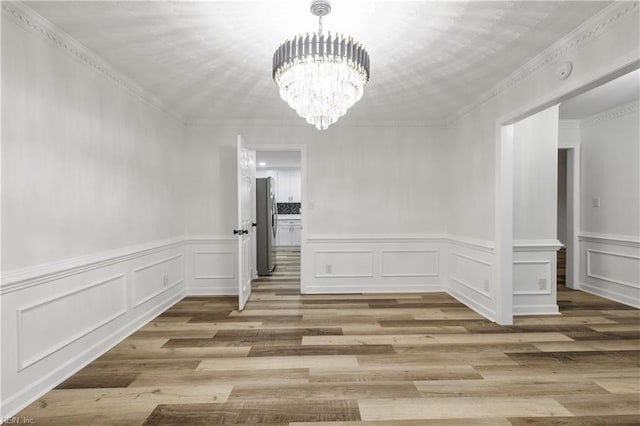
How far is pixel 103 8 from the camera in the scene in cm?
200

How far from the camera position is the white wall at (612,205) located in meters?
4.02

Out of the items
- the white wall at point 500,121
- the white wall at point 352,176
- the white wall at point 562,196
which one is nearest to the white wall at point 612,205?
the white wall at point 500,121

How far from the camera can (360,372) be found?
2395mm

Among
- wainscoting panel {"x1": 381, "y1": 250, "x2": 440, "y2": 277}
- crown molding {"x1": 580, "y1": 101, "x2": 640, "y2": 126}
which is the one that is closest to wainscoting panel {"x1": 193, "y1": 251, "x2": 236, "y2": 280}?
wainscoting panel {"x1": 381, "y1": 250, "x2": 440, "y2": 277}

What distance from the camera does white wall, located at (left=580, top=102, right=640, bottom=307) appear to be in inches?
158

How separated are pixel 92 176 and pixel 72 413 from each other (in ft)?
5.62

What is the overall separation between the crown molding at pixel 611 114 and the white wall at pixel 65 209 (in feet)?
19.2

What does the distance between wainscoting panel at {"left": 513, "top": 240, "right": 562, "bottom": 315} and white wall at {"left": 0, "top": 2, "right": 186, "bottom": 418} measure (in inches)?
163

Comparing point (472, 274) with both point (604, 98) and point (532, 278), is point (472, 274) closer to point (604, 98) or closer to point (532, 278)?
point (532, 278)

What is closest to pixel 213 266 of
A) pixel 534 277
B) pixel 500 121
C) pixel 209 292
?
pixel 209 292

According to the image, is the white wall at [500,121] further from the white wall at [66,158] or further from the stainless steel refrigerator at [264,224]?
the white wall at [66,158]

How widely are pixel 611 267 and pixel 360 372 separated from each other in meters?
4.11

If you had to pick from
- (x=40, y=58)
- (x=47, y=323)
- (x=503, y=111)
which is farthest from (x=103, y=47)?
(x=503, y=111)

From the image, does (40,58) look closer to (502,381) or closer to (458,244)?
(502,381)
